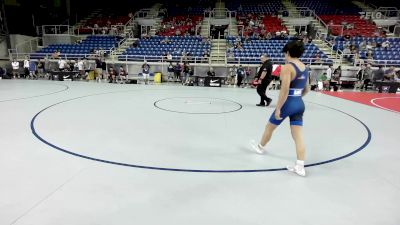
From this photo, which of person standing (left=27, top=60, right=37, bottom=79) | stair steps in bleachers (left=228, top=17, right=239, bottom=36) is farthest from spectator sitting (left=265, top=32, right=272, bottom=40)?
person standing (left=27, top=60, right=37, bottom=79)

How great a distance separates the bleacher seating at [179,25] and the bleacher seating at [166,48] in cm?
195

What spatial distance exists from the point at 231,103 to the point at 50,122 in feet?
16.9

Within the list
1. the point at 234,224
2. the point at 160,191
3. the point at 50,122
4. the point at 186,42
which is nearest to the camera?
the point at 234,224

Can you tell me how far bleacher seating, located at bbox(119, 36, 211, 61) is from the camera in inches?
683

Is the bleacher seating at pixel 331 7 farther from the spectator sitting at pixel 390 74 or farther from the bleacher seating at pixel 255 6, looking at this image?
the spectator sitting at pixel 390 74

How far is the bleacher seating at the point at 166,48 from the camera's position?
17.3 metres

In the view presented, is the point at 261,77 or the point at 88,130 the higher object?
the point at 261,77

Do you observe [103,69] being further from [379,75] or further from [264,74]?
[379,75]

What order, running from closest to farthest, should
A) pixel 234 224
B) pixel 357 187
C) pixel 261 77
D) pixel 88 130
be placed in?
pixel 234 224 < pixel 357 187 < pixel 88 130 < pixel 261 77

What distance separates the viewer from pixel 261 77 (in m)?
7.95

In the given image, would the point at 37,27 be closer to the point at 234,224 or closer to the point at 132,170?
the point at 132,170

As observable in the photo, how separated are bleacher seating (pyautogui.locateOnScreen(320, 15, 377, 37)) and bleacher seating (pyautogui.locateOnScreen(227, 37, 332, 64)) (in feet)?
16.7

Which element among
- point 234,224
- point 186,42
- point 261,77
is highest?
point 186,42

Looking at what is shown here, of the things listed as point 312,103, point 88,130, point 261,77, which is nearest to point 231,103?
point 261,77
